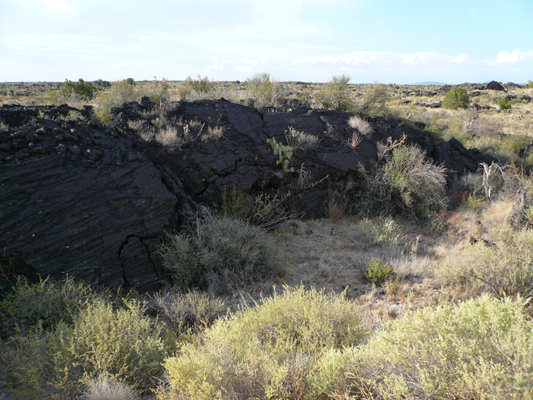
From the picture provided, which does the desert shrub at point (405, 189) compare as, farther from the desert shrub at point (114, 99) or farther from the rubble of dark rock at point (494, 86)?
the rubble of dark rock at point (494, 86)

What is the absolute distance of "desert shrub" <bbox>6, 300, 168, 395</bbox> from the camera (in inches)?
117

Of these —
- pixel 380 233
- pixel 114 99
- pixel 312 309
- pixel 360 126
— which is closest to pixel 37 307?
pixel 312 309

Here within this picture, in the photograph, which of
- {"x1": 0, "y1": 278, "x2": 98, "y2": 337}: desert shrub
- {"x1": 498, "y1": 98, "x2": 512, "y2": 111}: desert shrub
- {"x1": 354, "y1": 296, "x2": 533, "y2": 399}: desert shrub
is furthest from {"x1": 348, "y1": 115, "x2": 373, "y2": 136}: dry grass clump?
{"x1": 498, "y1": 98, "x2": 512, "y2": 111}: desert shrub

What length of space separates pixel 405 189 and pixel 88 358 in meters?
8.61

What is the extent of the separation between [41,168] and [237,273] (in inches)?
151

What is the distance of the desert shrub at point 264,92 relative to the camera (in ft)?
36.0

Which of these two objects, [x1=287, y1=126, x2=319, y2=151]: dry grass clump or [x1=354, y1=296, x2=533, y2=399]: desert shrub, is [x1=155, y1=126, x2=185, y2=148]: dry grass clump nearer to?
[x1=287, y1=126, x2=319, y2=151]: dry grass clump

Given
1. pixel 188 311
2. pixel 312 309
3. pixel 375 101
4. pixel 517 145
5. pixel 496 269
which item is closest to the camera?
pixel 312 309

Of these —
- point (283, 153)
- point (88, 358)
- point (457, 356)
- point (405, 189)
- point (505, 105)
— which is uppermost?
point (505, 105)

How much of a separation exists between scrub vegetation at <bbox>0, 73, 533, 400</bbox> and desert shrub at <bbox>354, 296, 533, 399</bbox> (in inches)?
0.6

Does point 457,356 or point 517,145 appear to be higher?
point 517,145

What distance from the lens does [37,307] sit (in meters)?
4.05

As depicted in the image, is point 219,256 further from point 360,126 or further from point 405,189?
point 360,126

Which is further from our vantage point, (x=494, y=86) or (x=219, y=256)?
(x=494, y=86)
